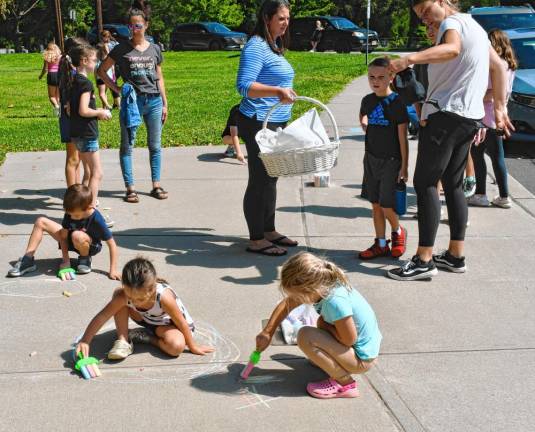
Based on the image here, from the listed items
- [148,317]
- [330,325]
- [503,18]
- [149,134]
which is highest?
[503,18]

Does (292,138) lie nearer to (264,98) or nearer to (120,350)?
(264,98)

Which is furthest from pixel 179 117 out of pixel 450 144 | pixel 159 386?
pixel 159 386

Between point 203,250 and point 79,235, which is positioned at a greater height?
point 79,235

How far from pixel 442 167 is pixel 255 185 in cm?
148

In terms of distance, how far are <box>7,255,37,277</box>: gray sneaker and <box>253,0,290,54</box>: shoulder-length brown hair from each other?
7.70 ft

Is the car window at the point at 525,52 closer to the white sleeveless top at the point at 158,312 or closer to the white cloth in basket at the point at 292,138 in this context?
the white cloth in basket at the point at 292,138

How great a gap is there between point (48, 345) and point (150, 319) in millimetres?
632

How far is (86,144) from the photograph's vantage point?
22.9 feet

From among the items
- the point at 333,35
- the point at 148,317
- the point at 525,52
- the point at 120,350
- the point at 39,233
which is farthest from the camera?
the point at 333,35

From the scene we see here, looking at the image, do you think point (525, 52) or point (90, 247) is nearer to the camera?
point (90, 247)

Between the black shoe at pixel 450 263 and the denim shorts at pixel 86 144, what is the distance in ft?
10.4

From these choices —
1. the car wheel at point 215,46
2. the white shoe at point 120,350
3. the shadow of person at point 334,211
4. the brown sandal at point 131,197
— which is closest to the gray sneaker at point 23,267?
the white shoe at point 120,350

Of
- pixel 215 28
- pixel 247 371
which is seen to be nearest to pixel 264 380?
pixel 247 371

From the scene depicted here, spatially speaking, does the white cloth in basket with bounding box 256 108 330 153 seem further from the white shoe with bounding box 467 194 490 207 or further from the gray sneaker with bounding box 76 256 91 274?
the white shoe with bounding box 467 194 490 207
